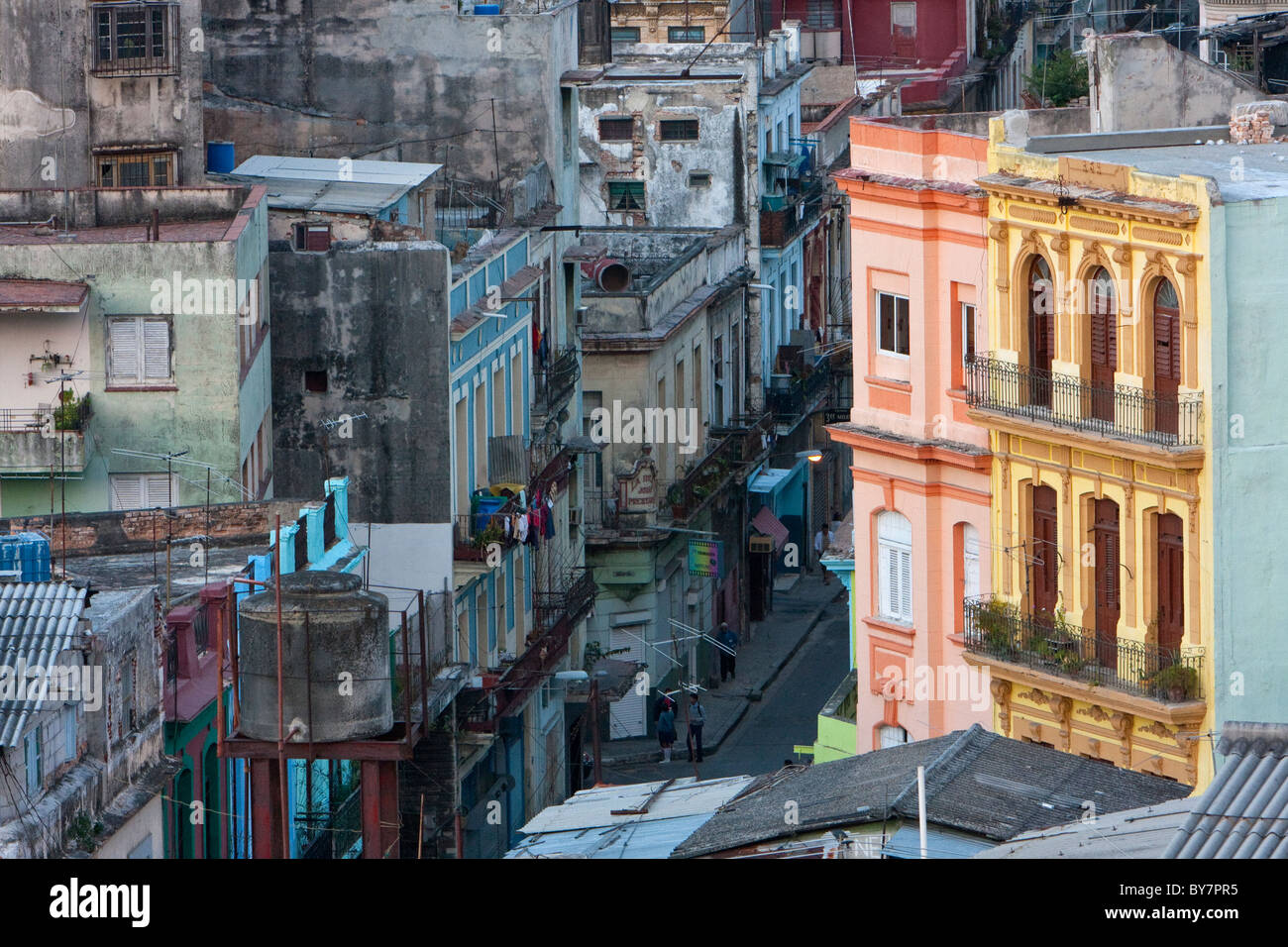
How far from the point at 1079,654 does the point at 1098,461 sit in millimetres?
3277

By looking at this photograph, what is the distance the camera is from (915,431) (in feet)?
157

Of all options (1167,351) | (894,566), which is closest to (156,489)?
(894,566)

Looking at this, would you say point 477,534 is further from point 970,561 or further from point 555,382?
point 970,561

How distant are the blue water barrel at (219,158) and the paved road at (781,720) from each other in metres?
16.9

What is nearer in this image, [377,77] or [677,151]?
[377,77]

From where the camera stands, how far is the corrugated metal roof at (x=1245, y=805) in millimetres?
18062

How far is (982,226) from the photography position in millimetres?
45562

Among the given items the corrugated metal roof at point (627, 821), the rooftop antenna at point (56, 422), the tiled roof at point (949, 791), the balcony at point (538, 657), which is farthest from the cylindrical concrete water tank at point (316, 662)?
the balcony at point (538, 657)

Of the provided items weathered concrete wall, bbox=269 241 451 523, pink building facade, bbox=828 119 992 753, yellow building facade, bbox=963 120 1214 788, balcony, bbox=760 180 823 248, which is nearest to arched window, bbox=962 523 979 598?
pink building facade, bbox=828 119 992 753

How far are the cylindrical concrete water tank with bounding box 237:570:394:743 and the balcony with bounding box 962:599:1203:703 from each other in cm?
1239

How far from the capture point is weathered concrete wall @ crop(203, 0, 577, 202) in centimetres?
6381

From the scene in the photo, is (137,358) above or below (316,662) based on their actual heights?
above
